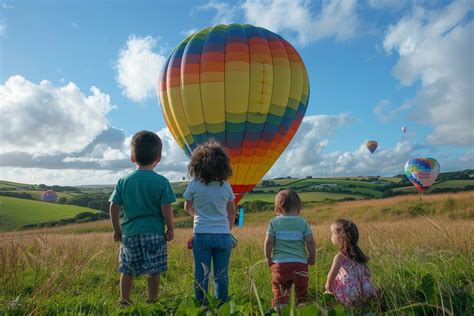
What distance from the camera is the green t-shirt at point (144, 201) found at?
3.82 metres

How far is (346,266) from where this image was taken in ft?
12.2

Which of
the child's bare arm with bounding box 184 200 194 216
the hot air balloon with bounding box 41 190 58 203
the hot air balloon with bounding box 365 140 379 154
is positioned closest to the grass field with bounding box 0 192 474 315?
the child's bare arm with bounding box 184 200 194 216

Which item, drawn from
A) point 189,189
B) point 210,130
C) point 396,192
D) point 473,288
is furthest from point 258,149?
point 396,192

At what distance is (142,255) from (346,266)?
72.2 inches

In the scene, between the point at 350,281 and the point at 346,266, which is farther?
the point at 346,266

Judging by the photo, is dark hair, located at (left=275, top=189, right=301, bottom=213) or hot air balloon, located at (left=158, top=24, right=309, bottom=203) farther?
hot air balloon, located at (left=158, top=24, right=309, bottom=203)

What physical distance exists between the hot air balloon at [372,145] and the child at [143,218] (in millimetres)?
37612

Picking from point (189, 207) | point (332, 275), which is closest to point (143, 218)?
point (189, 207)

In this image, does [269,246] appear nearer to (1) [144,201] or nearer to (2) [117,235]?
(1) [144,201]

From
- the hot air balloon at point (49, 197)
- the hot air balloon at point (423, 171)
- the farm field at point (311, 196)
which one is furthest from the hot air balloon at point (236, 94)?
the hot air balloon at point (49, 197)

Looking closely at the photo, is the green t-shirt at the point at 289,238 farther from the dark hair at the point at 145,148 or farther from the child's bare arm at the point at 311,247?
the dark hair at the point at 145,148

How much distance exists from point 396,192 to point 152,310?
50.0 meters

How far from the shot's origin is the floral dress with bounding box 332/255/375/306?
3279 mm

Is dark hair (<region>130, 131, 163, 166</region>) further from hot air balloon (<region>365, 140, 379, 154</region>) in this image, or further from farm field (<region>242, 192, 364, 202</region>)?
farm field (<region>242, 192, 364, 202</region>)
